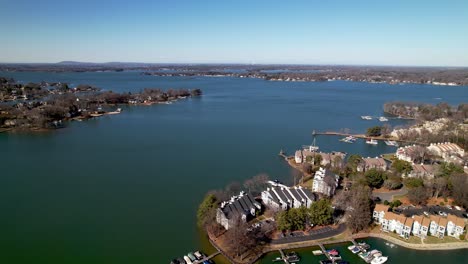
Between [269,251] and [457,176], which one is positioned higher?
[457,176]

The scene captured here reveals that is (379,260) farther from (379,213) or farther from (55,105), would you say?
(55,105)

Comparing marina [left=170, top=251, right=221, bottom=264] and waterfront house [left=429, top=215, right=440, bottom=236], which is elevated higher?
waterfront house [left=429, top=215, right=440, bottom=236]

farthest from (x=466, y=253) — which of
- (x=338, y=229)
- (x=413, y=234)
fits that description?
(x=338, y=229)

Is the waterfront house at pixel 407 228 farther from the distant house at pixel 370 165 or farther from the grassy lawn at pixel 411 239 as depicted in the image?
the distant house at pixel 370 165

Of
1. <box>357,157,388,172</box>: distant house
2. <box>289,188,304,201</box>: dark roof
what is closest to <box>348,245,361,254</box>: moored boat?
<box>289,188,304,201</box>: dark roof

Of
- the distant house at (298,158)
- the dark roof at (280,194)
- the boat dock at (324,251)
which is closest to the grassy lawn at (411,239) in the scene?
the boat dock at (324,251)

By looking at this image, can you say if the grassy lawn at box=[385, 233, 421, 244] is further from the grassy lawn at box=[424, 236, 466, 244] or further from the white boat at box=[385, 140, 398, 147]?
the white boat at box=[385, 140, 398, 147]

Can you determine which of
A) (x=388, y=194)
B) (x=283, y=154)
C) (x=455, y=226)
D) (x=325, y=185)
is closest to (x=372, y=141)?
(x=283, y=154)

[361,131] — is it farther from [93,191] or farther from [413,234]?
[93,191]
